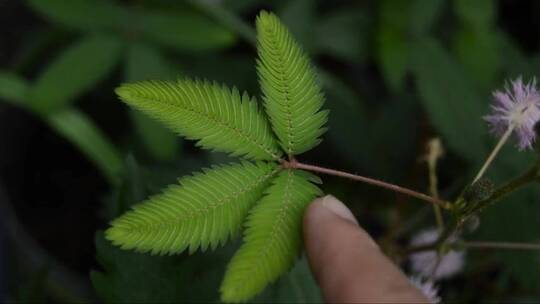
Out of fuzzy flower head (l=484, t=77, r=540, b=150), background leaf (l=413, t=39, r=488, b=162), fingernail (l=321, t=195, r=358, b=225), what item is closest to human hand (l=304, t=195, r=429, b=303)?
fingernail (l=321, t=195, r=358, b=225)

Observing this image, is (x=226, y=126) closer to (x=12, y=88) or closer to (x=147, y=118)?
(x=147, y=118)

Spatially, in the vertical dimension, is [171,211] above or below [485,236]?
below

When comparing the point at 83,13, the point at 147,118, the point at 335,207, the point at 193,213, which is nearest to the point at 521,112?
the point at 335,207

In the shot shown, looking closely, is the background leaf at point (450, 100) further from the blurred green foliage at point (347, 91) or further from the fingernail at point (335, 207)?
the fingernail at point (335, 207)

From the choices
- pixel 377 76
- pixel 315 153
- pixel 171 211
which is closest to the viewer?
pixel 171 211

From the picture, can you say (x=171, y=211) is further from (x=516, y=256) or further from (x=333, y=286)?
(x=516, y=256)

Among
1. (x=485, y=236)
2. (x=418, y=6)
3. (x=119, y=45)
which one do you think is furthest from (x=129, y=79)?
(x=485, y=236)

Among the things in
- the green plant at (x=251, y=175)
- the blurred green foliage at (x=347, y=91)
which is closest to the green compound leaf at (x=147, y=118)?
the blurred green foliage at (x=347, y=91)
